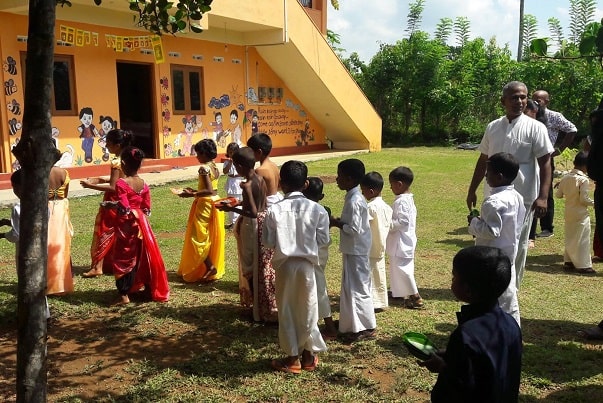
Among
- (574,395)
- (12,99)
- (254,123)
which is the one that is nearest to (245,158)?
(574,395)

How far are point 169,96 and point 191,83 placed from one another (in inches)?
38.0

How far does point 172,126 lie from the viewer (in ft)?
49.6

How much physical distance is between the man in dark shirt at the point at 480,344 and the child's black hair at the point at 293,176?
1.58 meters

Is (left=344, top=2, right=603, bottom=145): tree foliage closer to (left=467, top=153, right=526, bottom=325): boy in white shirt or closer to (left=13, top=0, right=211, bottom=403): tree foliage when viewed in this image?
(left=467, top=153, right=526, bottom=325): boy in white shirt

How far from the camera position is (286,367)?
388 centimetres

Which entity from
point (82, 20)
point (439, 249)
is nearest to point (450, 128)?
point (82, 20)

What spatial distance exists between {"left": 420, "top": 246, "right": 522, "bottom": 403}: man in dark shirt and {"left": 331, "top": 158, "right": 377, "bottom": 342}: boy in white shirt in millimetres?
1793

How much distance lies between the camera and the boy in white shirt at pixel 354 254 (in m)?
4.24

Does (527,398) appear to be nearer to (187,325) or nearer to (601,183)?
(601,183)

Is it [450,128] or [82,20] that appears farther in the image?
[450,128]

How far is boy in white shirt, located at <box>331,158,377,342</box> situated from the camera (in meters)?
4.24

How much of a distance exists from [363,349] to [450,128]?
69.6ft

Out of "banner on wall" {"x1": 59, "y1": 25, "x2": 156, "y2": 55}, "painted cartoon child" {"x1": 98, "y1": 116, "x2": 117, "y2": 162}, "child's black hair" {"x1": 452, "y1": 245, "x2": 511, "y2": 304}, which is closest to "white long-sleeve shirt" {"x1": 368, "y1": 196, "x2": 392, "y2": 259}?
"child's black hair" {"x1": 452, "y1": 245, "x2": 511, "y2": 304}

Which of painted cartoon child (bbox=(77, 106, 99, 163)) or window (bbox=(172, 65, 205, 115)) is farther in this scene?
window (bbox=(172, 65, 205, 115))
